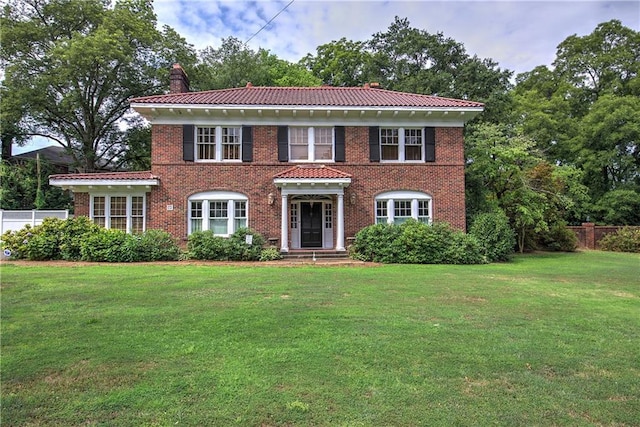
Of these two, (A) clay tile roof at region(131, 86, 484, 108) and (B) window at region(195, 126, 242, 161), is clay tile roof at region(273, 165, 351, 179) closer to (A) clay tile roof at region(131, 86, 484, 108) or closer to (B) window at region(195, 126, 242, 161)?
(B) window at region(195, 126, 242, 161)

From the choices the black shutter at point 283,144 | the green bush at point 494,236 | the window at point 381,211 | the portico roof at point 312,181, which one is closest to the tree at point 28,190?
the black shutter at point 283,144

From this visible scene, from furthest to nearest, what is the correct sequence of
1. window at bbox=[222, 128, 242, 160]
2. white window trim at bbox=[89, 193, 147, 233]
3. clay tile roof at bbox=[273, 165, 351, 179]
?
1. window at bbox=[222, 128, 242, 160]
2. white window trim at bbox=[89, 193, 147, 233]
3. clay tile roof at bbox=[273, 165, 351, 179]

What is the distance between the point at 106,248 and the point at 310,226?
8008 millimetres

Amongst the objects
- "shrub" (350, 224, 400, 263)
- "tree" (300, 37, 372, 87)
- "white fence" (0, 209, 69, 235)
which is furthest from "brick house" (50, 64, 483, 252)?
"tree" (300, 37, 372, 87)

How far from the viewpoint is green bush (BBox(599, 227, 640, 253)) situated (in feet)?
72.0

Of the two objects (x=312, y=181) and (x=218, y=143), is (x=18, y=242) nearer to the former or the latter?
(x=218, y=143)

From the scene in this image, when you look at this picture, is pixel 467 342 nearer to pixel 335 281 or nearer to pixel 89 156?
pixel 335 281

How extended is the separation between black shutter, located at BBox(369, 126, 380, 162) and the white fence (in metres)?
13.3

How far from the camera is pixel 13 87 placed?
24.5m

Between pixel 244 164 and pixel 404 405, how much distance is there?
14272mm

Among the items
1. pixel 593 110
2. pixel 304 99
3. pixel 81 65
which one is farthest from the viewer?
pixel 593 110

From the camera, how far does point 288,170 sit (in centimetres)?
1627

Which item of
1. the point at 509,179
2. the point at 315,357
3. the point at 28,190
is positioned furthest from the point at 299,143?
the point at 28,190

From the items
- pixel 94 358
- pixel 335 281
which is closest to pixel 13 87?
pixel 335 281
